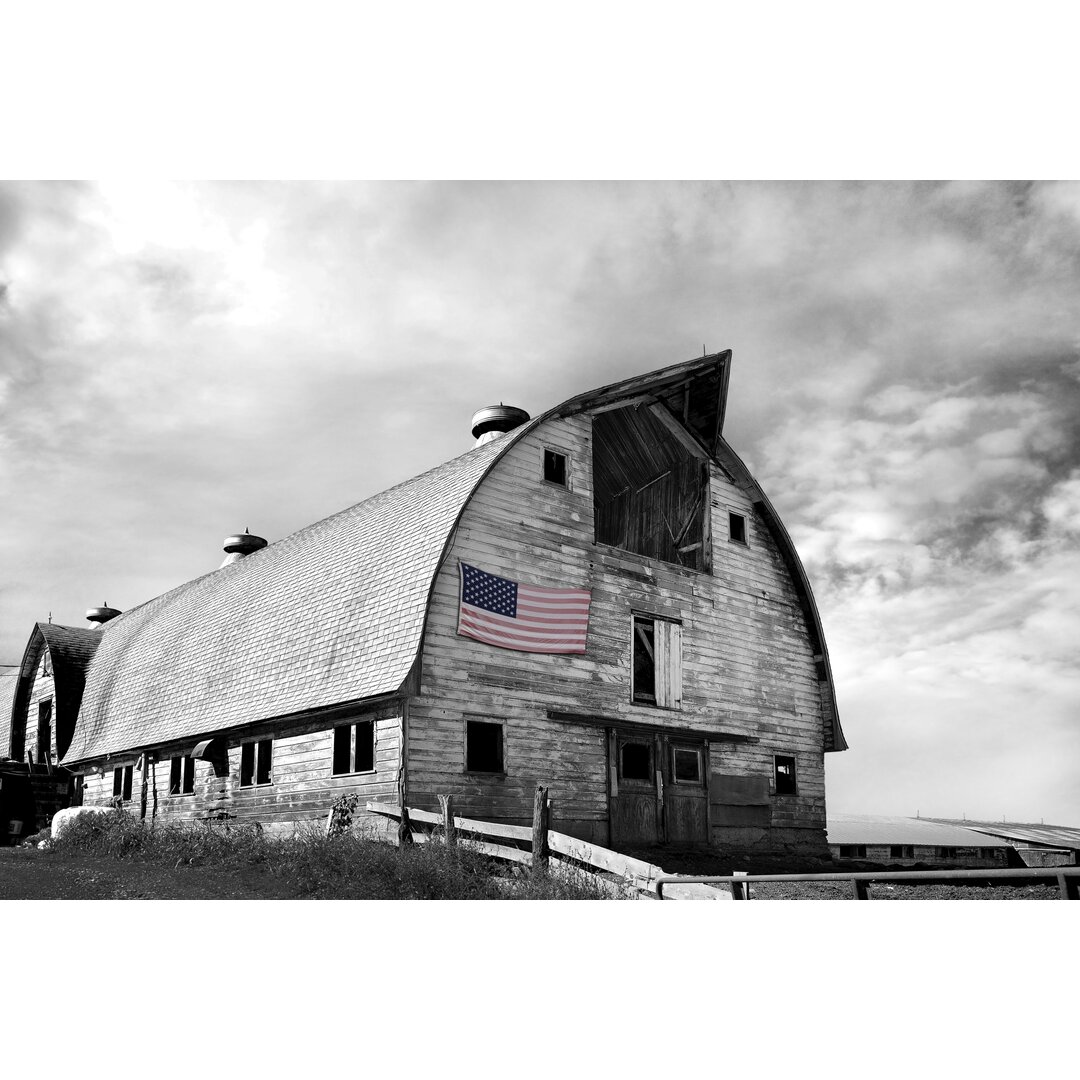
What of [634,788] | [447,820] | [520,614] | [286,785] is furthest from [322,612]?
[634,788]

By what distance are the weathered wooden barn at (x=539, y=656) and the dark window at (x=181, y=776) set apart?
60 millimetres

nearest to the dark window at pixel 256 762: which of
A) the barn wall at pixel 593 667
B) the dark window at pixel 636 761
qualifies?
the barn wall at pixel 593 667

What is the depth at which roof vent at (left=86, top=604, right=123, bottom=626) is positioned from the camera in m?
34.8

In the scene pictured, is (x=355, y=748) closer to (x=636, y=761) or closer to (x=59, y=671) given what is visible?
(x=636, y=761)

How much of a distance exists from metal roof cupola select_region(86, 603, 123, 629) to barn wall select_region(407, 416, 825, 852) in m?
22.5

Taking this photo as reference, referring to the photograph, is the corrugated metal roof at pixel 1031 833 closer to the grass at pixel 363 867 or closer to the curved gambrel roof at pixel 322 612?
the curved gambrel roof at pixel 322 612

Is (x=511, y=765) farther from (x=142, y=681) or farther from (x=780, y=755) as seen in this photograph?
(x=142, y=681)

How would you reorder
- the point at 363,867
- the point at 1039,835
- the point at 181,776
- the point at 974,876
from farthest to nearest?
1. the point at 181,776
2. the point at 1039,835
3. the point at 363,867
4. the point at 974,876

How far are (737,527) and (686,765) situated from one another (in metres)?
4.95

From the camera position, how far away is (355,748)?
1584cm

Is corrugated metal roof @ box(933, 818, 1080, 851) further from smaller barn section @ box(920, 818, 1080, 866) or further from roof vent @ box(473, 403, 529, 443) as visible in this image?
roof vent @ box(473, 403, 529, 443)

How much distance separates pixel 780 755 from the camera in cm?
2012

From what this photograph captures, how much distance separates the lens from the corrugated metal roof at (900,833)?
20016mm
